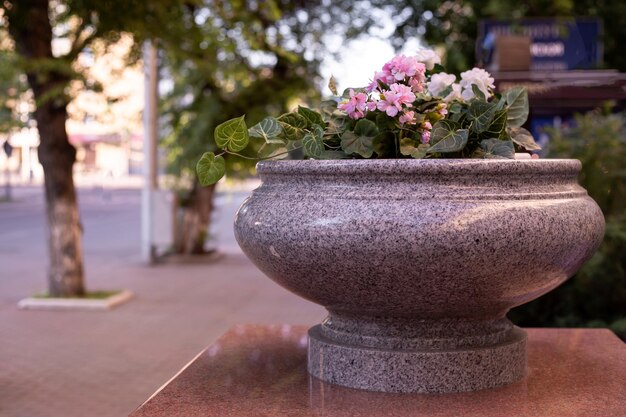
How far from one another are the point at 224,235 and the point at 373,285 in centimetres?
2020

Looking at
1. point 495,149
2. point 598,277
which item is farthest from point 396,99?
point 598,277

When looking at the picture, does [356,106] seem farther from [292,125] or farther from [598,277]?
[598,277]

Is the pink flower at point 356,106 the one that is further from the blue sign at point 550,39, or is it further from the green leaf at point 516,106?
the blue sign at point 550,39

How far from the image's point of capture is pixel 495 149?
2.82 metres

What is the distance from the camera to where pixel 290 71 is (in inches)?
643

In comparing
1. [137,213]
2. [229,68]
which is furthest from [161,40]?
[137,213]

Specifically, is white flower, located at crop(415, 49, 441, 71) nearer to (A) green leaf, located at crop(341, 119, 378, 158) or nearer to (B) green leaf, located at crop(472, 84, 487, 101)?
(B) green leaf, located at crop(472, 84, 487, 101)

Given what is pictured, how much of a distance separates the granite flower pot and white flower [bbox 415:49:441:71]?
2.09 feet

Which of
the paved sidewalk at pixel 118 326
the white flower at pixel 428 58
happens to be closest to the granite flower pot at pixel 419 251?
the white flower at pixel 428 58

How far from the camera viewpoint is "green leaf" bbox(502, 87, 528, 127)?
307cm

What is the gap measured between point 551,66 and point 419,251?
27.8 feet

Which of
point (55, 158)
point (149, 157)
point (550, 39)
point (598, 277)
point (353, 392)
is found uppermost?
point (550, 39)

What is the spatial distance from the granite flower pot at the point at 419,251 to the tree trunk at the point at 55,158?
315 inches

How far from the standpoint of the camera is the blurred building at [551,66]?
8.01 metres
